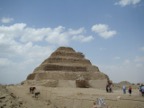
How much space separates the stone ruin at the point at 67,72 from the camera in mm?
47094

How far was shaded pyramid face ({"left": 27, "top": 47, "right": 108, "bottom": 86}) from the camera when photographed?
49.8 meters

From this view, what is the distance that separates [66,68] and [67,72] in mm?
2234

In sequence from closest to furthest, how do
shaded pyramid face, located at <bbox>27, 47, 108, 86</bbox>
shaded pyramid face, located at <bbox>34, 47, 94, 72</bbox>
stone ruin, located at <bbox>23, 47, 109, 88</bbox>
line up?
stone ruin, located at <bbox>23, 47, 109, 88</bbox>
shaded pyramid face, located at <bbox>27, 47, 108, 86</bbox>
shaded pyramid face, located at <bbox>34, 47, 94, 72</bbox>

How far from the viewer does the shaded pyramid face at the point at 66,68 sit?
49812mm

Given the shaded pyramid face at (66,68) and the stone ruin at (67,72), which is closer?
the stone ruin at (67,72)

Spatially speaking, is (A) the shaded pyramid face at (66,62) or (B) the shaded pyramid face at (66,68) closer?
(B) the shaded pyramid face at (66,68)

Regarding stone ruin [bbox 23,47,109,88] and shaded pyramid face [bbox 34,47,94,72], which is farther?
shaded pyramid face [bbox 34,47,94,72]

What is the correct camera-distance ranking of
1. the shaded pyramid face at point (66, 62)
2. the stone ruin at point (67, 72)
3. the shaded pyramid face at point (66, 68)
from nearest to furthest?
the stone ruin at point (67, 72) → the shaded pyramid face at point (66, 68) → the shaded pyramid face at point (66, 62)

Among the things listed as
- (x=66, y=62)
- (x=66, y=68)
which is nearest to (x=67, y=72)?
(x=66, y=68)

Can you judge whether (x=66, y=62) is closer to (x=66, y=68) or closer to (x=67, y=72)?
(x=66, y=68)

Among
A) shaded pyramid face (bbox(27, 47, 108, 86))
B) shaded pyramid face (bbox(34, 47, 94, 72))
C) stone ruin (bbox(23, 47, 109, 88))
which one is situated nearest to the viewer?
stone ruin (bbox(23, 47, 109, 88))

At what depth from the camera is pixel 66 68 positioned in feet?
174

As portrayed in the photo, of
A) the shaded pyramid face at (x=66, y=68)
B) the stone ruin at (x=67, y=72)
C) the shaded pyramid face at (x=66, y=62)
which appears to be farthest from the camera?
the shaded pyramid face at (x=66, y=62)

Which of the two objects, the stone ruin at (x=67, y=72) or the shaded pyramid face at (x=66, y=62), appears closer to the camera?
the stone ruin at (x=67, y=72)
